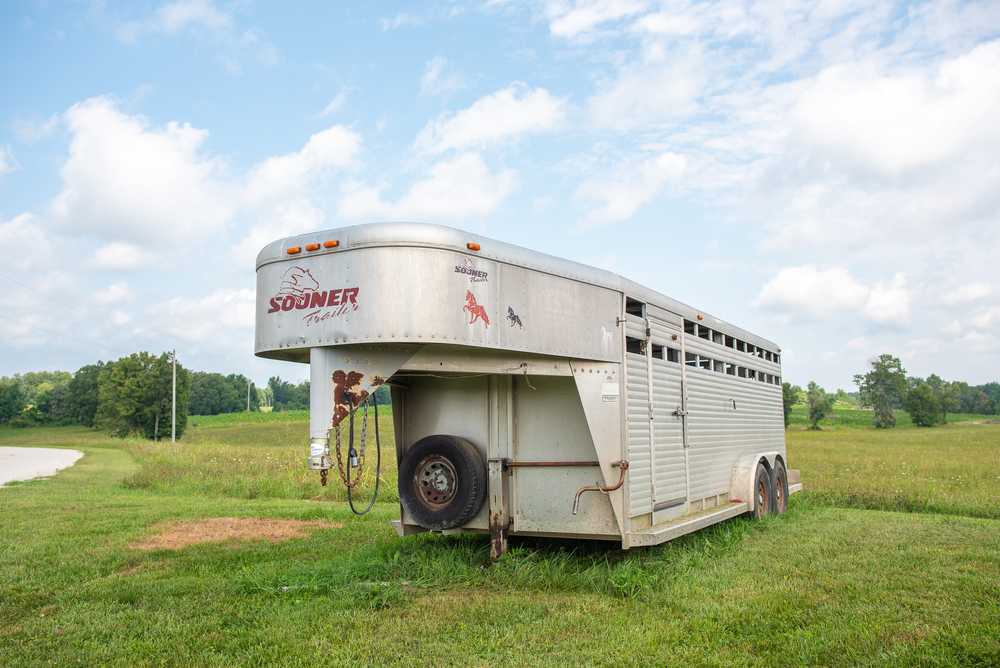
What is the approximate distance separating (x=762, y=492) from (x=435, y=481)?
18.6ft

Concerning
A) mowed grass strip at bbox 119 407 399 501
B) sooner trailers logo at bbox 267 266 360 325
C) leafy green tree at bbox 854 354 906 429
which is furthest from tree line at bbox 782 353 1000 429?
sooner trailers logo at bbox 267 266 360 325

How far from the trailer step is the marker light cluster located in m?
3.78

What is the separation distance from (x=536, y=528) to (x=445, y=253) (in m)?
3.05

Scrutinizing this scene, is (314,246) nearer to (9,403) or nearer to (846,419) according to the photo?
(846,419)

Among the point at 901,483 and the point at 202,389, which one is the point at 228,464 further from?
the point at 202,389

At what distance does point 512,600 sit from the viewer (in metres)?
6.50

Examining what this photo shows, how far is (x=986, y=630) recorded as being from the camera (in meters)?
5.63

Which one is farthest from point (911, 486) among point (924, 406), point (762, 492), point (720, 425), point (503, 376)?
point (924, 406)

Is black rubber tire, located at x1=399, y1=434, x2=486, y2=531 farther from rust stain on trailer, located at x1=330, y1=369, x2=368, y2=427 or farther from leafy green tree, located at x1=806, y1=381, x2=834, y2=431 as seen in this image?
leafy green tree, located at x1=806, y1=381, x2=834, y2=431

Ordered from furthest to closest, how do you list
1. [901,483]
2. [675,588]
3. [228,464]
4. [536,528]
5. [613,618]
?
[228,464], [901,483], [536,528], [675,588], [613,618]

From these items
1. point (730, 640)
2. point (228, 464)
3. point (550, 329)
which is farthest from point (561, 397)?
point (228, 464)

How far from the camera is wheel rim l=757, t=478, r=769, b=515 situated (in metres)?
11.1

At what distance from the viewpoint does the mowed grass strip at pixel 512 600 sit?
17.6ft

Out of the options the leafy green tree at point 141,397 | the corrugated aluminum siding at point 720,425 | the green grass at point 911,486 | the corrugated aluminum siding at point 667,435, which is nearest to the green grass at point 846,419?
the leafy green tree at point 141,397
